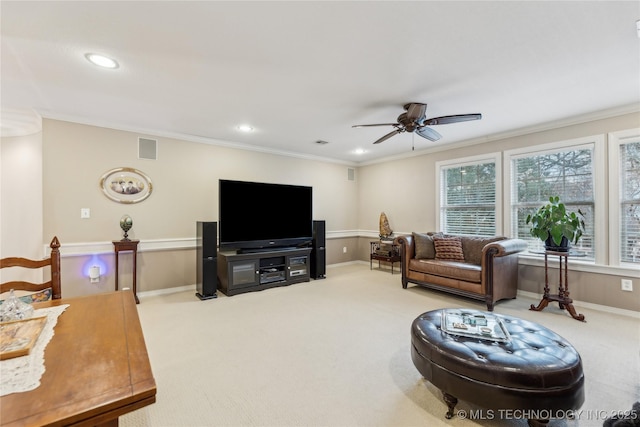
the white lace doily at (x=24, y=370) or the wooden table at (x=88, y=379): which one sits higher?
the white lace doily at (x=24, y=370)

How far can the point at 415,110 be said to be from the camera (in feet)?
10.3

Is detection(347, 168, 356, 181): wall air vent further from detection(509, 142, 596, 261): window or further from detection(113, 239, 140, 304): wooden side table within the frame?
detection(113, 239, 140, 304): wooden side table

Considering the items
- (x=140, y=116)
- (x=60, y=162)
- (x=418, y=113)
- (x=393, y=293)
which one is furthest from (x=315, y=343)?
(x=60, y=162)

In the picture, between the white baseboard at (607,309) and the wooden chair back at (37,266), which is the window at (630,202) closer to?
the white baseboard at (607,309)

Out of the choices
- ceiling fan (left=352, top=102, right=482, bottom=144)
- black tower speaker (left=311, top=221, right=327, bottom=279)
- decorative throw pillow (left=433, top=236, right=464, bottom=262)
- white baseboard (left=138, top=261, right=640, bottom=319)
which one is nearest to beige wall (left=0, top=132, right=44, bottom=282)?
white baseboard (left=138, top=261, right=640, bottom=319)

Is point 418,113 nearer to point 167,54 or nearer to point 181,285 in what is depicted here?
point 167,54

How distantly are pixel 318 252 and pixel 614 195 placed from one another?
4.14 m

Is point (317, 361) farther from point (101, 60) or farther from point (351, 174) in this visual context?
point (351, 174)

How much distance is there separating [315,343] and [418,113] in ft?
8.68

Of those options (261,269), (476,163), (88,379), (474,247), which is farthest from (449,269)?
(88,379)

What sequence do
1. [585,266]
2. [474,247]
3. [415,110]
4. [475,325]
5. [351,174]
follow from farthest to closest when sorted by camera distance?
[351,174] → [474,247] → [585,266] → [415,110] → [475,325]

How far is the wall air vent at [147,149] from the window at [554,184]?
5385mm

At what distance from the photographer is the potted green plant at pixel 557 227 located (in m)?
3.34

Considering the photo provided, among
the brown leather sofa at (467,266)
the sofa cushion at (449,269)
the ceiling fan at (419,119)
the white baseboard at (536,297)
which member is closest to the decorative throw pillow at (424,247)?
the brown leather sofa at (467,266)
